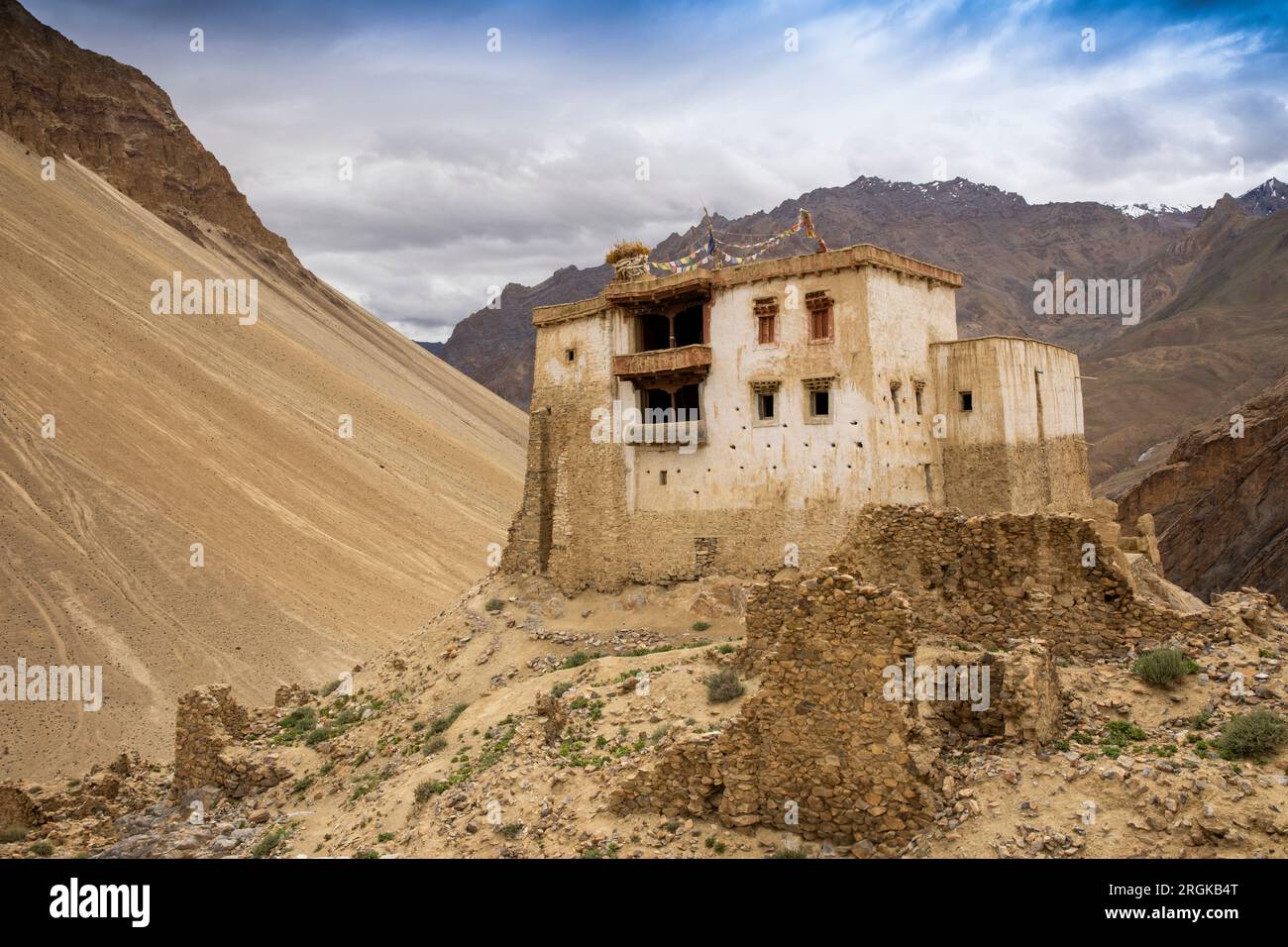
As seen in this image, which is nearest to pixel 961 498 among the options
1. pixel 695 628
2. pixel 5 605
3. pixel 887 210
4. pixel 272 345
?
pixel 695 628

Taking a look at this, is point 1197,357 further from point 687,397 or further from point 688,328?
point 687,397

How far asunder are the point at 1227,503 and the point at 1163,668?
32.5m

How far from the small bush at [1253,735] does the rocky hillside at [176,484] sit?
28819 millimetres

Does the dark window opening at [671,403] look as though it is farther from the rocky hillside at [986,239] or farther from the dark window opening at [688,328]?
the rocky hillside at [986,239]

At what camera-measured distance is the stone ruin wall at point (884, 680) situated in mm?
10484

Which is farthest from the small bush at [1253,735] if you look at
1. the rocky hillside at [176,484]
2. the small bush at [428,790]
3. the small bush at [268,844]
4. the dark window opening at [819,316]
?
the rocky hillside at [176,484]

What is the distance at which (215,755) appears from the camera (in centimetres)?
2066

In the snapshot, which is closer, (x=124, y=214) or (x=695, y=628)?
(x=695, y=628)

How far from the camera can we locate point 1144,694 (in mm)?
11227

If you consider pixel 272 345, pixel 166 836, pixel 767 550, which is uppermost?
pixel 272 345

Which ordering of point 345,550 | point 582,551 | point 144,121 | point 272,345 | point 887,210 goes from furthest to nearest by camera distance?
point 887,210 → point 144,121 → point 272,345 → point 345,550 → point 582,551

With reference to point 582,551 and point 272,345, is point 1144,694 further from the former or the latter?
point 272,345

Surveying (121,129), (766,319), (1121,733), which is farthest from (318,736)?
(121,129)

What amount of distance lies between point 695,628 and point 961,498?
6.66 metres
